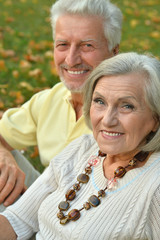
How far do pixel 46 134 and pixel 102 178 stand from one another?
3.28ft

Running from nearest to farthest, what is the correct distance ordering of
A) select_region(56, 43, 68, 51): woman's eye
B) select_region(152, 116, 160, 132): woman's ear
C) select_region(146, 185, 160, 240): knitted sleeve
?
select_region(146, 185, 160, 240): knitted sleeve → select_region(152, 116, 160, 132): woman's ear → select_region(56, 43, 68, 51): woman's eye

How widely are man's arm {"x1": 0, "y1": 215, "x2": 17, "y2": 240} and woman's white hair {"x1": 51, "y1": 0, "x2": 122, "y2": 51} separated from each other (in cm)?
141

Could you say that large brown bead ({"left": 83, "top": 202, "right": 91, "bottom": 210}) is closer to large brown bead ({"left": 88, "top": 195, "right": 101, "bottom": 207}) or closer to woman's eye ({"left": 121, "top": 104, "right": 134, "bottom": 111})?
large brown bead ({"left": 88, "top": 195, "right": 101, "bottom": 207})

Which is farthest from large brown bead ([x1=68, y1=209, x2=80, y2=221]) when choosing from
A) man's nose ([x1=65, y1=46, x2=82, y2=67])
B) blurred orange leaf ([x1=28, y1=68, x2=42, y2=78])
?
blurred orange leaf ([x1=28, y1=68, x2=42, y2=78])

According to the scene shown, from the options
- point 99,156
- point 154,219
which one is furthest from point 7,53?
point 154,219

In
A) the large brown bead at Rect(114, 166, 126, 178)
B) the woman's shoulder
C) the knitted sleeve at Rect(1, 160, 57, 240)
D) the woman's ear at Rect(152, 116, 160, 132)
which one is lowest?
the knitted sleeve at Rect(1, 160, 57, 240)

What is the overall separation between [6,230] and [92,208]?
1.88ft

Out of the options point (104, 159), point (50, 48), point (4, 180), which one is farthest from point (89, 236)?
point (50, 48)

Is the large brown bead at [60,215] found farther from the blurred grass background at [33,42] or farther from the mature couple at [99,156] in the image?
the blurred grass background at [33,42]

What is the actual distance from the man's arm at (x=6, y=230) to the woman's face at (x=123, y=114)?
0.76 metres

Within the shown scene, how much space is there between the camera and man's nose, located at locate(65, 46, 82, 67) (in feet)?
9.36

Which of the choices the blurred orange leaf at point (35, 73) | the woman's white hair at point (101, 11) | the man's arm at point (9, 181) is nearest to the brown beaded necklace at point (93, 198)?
the man's arm at point (9, 181)

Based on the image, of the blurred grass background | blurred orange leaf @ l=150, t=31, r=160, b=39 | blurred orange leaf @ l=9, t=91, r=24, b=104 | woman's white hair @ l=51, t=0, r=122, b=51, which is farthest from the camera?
blurred orange leaf @ l=150, t=31, r=160, b=39

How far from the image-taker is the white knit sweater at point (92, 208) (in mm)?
1905
